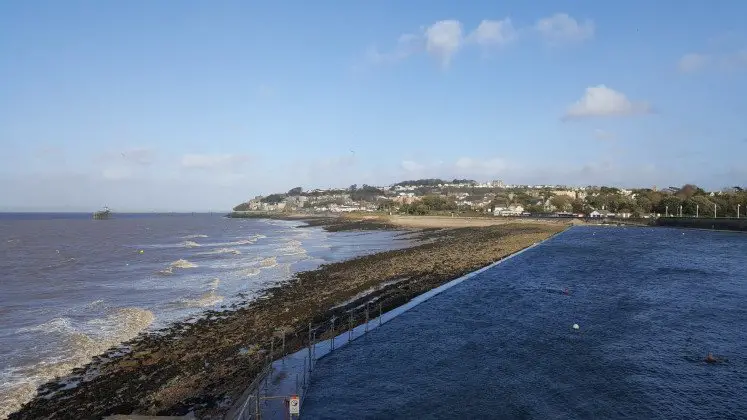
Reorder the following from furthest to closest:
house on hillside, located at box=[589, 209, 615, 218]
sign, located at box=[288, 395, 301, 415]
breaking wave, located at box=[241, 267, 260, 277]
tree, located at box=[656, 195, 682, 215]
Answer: house on hillside, located at box=[589, 209, 615, 218] < tree, located at box=[656, 195, 682, 215] < breaking wave, located at box=[241, 267, 260, 277] < sign, located at box=[288, 395, 301, 415]

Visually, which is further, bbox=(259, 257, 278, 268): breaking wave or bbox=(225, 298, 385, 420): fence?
bbox=(259, 257, 278, 268): breaking wave

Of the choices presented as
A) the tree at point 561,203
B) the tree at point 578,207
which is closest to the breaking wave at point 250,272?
the tree at point 578,207

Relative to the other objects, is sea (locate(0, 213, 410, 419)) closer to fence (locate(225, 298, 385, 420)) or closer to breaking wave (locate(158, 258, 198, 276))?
breaking wave (locate(158, 258, 198, 276))

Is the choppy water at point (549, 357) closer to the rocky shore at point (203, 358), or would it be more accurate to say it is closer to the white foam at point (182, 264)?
the rocky shore at point (203, 358)

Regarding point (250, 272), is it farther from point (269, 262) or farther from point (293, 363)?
point (293, 363)

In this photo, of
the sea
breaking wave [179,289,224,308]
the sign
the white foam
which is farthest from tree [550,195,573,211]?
the sign

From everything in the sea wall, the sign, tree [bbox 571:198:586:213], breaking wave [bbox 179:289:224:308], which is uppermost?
tree [bbox 571:198:586:213]

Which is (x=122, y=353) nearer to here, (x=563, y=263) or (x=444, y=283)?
(x=444, y=283)
